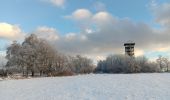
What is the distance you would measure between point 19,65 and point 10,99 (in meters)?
57.7

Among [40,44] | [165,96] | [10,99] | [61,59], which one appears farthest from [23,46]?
[165,96]

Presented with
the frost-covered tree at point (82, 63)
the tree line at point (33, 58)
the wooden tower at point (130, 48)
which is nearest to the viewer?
the tree line at point (33, 58)

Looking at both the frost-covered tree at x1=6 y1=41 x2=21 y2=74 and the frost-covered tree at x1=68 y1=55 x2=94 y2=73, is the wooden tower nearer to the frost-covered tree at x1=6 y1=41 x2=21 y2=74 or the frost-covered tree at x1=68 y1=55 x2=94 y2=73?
the frost-covered tree at x1=68 y1=55 x2=94 y2=73

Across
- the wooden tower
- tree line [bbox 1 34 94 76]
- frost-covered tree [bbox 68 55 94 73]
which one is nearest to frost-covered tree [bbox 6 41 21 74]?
→ tree line [bbox 1 34 94 76]

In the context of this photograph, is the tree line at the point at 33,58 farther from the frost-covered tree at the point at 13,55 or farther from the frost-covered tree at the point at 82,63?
the frost-covered tree at the point at 82,63

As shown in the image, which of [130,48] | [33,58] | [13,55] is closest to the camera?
[33,58]

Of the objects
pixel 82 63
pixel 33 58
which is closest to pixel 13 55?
pixel 33 58

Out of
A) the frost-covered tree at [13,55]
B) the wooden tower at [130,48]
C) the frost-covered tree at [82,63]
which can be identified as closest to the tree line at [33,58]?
the frost-covered tree at [13,55]

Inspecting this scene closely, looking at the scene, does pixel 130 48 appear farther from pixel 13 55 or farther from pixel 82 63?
pixel 13 55

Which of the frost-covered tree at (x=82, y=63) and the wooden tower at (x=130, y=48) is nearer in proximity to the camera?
the wooden tower at (x=130, y=48)

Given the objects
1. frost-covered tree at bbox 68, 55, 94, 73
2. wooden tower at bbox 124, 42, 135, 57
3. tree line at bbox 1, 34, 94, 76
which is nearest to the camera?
tree line at bbox 1, 34, 94, 76

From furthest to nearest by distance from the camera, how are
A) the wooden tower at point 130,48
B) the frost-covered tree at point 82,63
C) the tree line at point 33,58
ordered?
1. the frost-covered tree at point 82,63
2. the wooden tower at point 130,48
3. the tree line at point 33,58

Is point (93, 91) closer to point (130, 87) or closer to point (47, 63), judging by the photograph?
point (130, 87)

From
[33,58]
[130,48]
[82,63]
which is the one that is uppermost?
[130,48]
